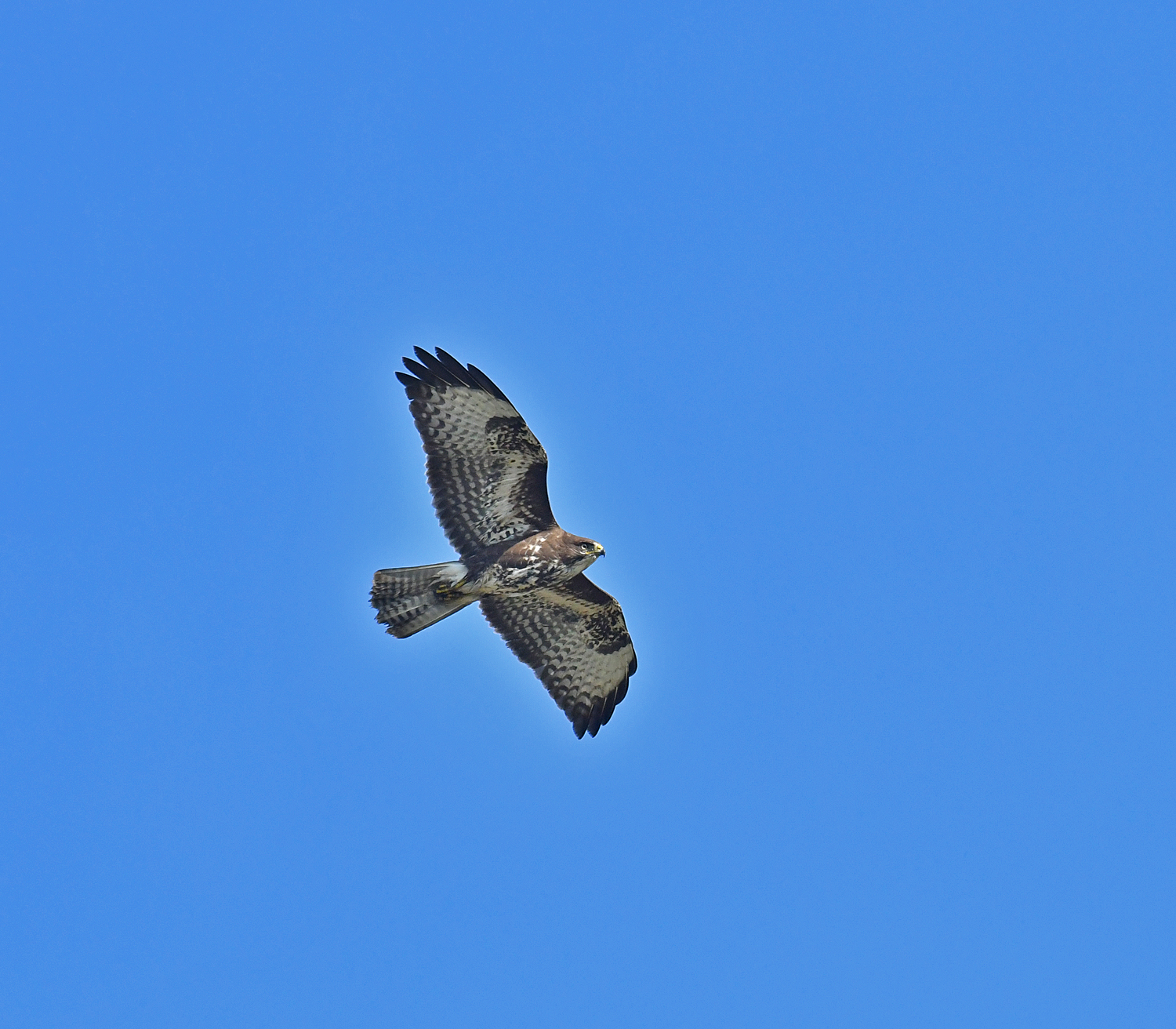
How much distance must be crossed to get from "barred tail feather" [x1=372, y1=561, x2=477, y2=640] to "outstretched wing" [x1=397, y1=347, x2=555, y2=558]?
35 centimetres

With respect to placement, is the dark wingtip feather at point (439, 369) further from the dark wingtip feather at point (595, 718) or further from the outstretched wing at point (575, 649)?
the dark wingtip feather at point (595, 718)

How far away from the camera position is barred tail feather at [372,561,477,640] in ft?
53.1

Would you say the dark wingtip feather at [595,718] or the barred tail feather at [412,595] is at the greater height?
the dark wingtip feather at [595,718]

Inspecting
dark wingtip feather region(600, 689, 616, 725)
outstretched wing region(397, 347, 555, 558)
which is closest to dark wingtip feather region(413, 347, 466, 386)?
outstretched wing region(397, 347, 555, 558)

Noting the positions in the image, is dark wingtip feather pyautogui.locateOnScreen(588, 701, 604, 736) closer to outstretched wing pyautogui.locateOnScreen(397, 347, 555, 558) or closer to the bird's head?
the bird's head

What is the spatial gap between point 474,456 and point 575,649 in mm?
2598

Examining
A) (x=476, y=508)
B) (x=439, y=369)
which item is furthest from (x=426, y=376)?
(x=476, y=508)

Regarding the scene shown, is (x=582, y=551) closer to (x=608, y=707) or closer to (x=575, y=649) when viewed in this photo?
(x=575, y=649)

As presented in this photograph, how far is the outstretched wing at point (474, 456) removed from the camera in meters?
16.1

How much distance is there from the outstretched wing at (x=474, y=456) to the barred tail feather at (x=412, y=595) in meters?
0.35

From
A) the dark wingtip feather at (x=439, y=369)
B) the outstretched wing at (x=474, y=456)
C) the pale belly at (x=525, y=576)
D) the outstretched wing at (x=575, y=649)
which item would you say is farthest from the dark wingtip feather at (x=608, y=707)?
the dark wingtip feather at (x=439, y=369)

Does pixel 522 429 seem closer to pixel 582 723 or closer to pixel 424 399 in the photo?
pixel 424 399

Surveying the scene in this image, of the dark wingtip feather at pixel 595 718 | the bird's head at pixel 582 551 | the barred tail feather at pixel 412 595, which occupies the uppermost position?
the bird's head at pixel 582 551

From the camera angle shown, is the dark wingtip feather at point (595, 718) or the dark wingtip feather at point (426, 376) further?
the dark wingtip feather at point (595, 718)
